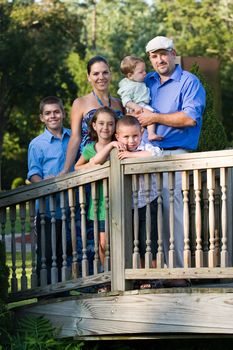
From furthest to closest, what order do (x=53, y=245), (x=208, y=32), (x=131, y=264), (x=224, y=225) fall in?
(x=208, y=32) → (x=53, y=245) → (x=131, y=264) → (x=224, y=225)

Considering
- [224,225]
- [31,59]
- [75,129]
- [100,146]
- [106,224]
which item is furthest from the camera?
[31,59]

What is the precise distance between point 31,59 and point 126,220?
43070mm

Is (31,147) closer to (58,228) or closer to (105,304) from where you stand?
(58,228)

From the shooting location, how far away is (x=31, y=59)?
49938 mm

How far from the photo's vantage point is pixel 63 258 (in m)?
7.88

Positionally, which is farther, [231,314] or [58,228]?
[58,228]

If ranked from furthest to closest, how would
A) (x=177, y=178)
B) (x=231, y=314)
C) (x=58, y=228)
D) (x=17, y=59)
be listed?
1. (x=17, y=59)
2. (x=58, y=228)
3. (x=177, y=178)
4. (x=231, y=314)

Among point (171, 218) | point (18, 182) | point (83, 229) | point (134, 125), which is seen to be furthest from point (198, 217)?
point (18, 182)

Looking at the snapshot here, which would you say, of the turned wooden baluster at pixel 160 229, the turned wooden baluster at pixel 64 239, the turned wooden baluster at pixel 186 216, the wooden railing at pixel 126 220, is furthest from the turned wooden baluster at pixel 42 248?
the turned wooden baluster at pixel 186 216

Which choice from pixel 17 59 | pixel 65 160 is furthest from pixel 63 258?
pixel 17 59

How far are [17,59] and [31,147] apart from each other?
4183 centimetres

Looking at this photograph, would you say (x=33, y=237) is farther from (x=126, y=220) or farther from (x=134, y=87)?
(x=134, y=87)

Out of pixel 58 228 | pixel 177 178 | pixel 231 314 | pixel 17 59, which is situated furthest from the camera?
pixel 17 59

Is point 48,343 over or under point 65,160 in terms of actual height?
under
